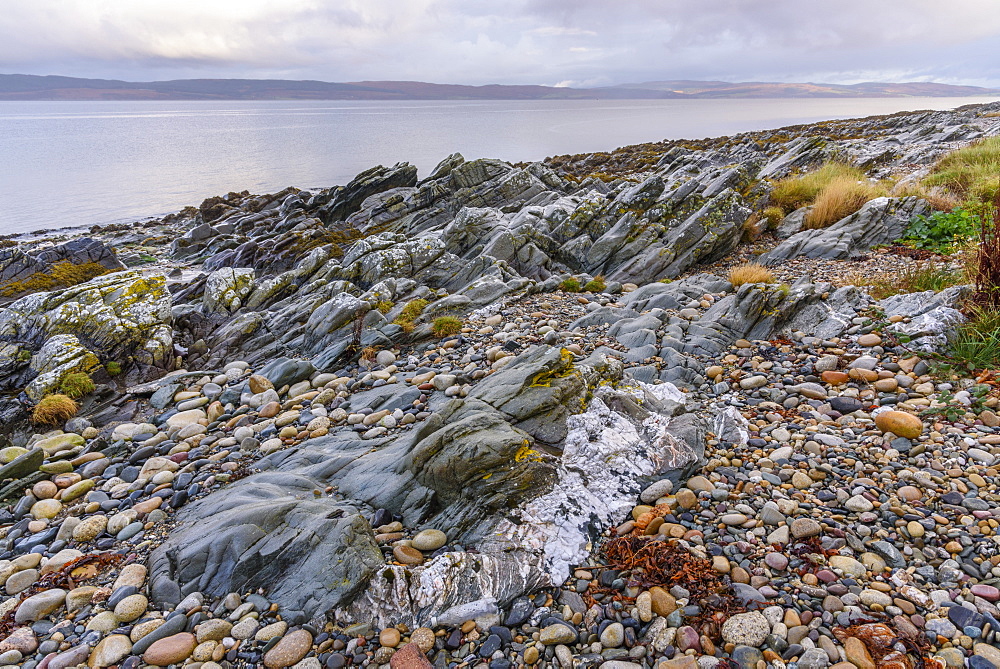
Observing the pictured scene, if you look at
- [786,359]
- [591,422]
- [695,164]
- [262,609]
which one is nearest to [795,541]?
[591,422]

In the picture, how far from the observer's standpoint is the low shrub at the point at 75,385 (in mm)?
10352

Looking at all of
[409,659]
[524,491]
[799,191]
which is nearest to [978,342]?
[524,491]

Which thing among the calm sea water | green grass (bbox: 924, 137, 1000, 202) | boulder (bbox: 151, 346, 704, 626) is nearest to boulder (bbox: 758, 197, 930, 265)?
green grass (bbox: 924, 137, 1000, 202)

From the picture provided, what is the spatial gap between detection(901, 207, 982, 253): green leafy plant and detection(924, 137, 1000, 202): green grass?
754 mm

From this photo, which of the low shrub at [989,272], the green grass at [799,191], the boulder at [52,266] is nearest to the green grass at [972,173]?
the green grass at [799,191]

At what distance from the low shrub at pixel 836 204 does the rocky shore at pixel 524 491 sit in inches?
164

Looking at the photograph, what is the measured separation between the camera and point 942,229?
1199cm

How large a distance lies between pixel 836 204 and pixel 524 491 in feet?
52.5

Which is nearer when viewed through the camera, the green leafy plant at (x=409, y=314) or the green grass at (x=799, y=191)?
the green leafy plant at (x=409, y=314)

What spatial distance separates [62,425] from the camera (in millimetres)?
9719

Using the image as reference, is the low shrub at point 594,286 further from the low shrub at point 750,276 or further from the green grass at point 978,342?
the green grass at point 978,342

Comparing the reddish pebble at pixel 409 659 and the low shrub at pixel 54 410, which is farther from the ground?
the reddish pebble at pixel 409 659

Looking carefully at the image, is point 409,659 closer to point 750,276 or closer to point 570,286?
point 750,276

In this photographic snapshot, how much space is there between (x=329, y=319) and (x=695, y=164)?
81.0ft
